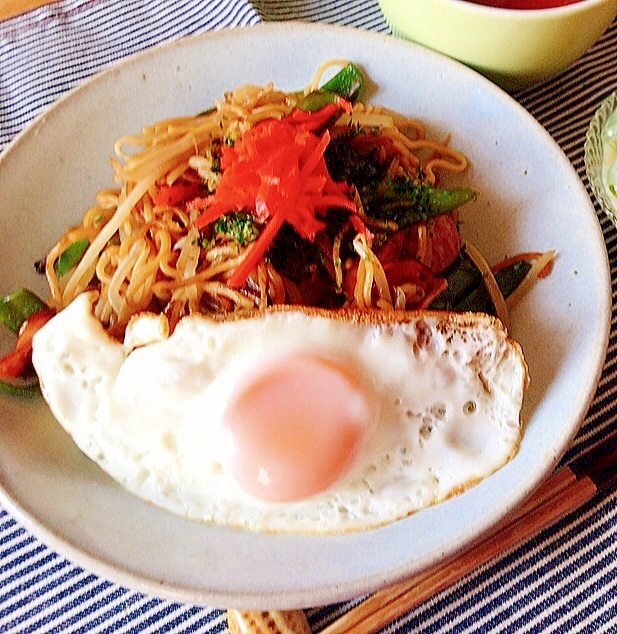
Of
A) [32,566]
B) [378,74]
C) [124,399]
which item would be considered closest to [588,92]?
[378,74]

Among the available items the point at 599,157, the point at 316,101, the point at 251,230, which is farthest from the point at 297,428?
the point at 599,157

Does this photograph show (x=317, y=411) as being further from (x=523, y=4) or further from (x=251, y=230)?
(x=523, y=4)

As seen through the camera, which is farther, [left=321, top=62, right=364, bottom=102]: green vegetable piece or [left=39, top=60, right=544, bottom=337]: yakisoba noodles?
[left=321, top=62, right=364, bottom=102]: green vegetable piece

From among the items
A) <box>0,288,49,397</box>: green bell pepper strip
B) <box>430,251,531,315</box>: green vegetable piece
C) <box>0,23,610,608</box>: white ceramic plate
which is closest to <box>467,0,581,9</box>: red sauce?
<box>0,23,610,608</box>: white ceramic plate

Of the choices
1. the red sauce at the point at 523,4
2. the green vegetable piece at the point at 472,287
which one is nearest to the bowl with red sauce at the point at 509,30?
the red sauce at the point at 523,4

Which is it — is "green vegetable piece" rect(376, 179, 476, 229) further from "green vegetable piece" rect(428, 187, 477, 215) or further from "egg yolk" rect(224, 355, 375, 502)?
"egg yolk" rect(224, 355, 375, 502)

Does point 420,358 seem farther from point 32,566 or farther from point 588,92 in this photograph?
point 588,92

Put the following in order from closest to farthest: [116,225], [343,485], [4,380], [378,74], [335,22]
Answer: [343,485] < [4,380] < [116,225] < [378,74] < [335,22]
